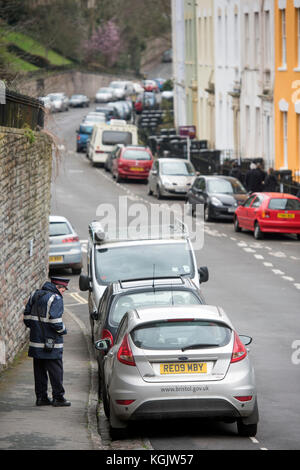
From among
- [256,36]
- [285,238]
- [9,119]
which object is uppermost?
[256,36]

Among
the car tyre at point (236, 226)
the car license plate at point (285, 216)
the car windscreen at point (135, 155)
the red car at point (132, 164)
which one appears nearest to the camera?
the car license plate at point (285, 216)

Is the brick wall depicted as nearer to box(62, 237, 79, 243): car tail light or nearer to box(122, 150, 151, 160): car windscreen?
box(62, 237, 79, 243): car tail light

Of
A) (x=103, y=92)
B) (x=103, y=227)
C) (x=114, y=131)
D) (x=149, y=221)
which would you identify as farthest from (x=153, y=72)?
(x=103, y=227)

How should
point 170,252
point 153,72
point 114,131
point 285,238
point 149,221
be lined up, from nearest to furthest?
point 170,252 < point 285,238 < point 149,221 < point 114,131 < point 153,72

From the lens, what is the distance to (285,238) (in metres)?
34.9

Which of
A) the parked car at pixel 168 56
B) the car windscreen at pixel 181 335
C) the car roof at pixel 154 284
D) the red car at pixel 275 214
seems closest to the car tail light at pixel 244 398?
the car windscreen at pixel 181 335

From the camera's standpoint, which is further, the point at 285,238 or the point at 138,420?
the point at 285,238

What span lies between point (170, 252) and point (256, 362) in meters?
3.06

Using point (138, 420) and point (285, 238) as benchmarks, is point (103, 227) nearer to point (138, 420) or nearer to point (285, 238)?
point (138, 420)

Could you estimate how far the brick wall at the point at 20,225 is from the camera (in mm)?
16562

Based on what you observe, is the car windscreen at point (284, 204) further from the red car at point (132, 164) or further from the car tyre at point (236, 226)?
the red car at point (132, 164)

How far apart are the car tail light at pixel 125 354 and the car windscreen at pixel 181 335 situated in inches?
4.0

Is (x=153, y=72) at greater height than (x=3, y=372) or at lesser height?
greater

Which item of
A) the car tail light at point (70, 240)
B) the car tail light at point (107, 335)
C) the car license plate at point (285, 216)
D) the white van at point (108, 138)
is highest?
the white van at point (108, 138)
